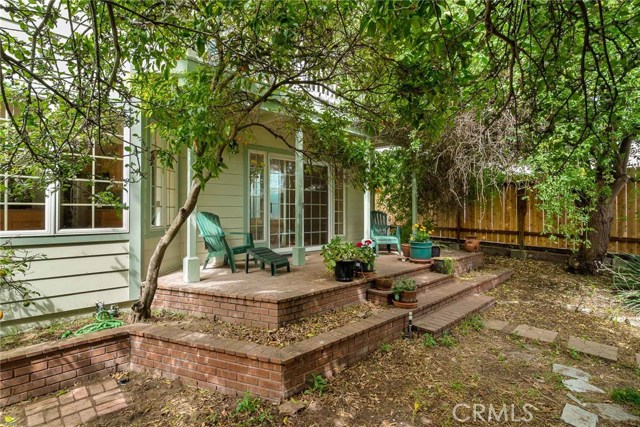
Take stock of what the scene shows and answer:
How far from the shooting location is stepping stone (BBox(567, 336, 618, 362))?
347 cm

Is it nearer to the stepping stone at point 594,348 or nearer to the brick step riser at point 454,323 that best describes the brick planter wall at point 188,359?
the brick step riser at point 454,323

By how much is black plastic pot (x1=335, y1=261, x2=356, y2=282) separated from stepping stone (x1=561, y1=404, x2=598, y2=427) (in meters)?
2.36

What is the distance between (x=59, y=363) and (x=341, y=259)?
9.72ft

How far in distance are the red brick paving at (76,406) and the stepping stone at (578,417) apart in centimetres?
337

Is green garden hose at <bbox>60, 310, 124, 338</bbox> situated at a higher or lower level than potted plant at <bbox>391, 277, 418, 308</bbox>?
lower

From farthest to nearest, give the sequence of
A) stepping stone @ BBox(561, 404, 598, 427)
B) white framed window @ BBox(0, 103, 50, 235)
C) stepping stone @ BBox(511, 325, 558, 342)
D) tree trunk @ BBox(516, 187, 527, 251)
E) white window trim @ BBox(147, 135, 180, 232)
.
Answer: tree trunk @ BBox(516, 187, 527, 251), white window trim @ BBox(147, 135, 180, 232), stepping stone @ BBox(511, 325, 558, 342), white framed window @ BBox(0, 103, 50, 235), stepping stone @ BBox(561, 404, 598, 427)

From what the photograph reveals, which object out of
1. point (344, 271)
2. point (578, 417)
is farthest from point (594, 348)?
point (344, 271)

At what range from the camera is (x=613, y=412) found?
253 cm

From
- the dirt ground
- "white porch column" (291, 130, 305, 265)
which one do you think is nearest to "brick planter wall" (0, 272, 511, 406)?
the dirt ground

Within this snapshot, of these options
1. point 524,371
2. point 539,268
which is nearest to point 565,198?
point 539,268

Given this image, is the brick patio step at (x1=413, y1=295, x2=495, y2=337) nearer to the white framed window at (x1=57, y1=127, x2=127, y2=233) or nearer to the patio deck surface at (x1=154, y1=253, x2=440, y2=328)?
the patio deck surface at (x1=154, y1=253, x2=440, y2=328)

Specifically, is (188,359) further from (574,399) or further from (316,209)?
(316,209)

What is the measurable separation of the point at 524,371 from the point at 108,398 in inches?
146

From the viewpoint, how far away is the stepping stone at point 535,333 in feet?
12.8
